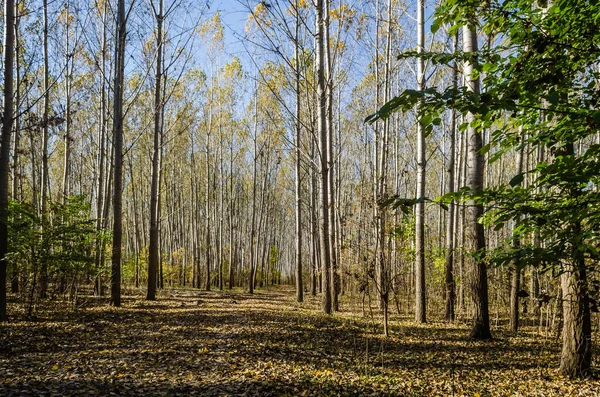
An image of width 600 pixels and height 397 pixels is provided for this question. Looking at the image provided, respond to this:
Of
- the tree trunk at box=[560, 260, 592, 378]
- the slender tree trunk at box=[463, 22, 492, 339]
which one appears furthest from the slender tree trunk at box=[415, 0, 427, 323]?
the tree trunk at box=[560, 260, 592, 378]

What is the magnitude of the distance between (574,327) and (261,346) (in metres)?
4.30

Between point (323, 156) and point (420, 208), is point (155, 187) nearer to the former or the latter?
point (323, 156)

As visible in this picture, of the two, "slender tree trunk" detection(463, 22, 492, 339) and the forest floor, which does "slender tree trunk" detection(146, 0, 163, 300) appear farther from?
"slender tree trunk" detection(463, 22, 492, 339)

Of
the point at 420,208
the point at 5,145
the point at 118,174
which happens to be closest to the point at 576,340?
the point at 420,208

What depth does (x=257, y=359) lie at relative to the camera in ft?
16.9

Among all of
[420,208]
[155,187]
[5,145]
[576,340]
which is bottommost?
[576,340]

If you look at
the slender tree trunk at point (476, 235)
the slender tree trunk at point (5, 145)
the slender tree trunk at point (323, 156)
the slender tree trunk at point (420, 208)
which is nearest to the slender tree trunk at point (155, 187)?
the slender tree trunk at point (5, 145)

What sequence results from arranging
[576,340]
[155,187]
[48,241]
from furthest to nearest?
[155,187] < [48,241] < [576,340]

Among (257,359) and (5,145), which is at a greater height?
(5,145)

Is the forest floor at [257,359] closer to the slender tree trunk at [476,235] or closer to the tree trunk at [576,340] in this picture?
the tree trunk at [576,340]

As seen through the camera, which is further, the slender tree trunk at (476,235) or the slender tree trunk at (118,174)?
the slender tree trunk at (118,174)

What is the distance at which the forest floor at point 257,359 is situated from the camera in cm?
406

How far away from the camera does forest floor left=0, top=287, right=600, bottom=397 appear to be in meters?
4.06

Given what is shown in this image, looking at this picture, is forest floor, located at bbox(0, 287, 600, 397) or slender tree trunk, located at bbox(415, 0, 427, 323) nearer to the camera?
forest floor, located at bbox(0, 287, 600, 397)
